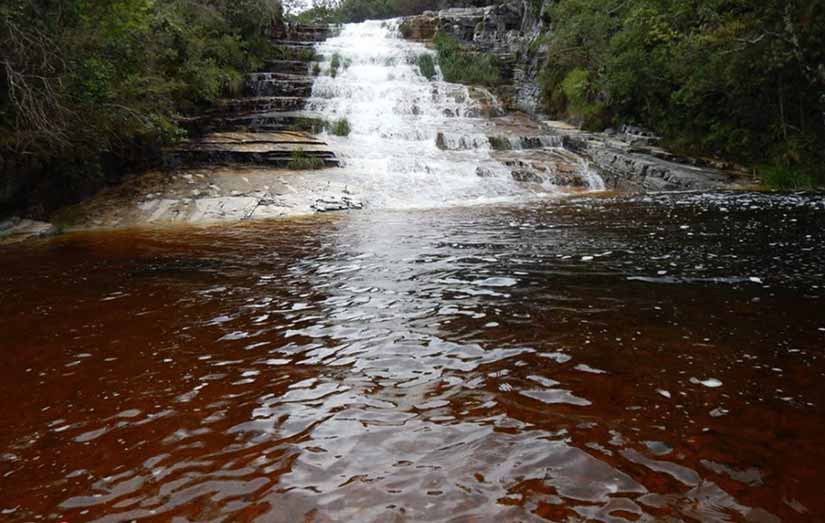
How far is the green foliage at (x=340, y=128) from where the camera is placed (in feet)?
61.6

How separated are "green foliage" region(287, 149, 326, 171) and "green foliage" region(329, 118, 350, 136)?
3.49 meters

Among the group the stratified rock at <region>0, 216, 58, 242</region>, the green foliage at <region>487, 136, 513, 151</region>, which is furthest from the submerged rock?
the green foliage at <region>487, 136, 513, 151</region>

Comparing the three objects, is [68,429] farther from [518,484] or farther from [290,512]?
[518,484]

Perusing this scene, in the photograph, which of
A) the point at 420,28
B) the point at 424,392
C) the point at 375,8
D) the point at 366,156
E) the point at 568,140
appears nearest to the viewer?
the point at 424,392

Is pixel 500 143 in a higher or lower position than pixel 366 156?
higher

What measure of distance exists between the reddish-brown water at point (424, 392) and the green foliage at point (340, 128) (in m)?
13.3

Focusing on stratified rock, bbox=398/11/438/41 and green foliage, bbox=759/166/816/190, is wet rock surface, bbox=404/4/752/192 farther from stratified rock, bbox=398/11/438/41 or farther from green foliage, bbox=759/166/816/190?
stratified rock, bbox=398/11/438/41

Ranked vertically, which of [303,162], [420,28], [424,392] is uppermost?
[420,28]

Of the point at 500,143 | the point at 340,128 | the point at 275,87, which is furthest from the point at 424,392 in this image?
the point at 275,87

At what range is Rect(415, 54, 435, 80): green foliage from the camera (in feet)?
83.3

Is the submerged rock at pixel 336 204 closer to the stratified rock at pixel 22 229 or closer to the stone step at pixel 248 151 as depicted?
the stone step at pixel 248 151

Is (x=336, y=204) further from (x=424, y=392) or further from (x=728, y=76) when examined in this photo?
(x=728, y=76)

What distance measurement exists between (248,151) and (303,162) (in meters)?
1.70

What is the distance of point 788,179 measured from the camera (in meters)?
12.9
